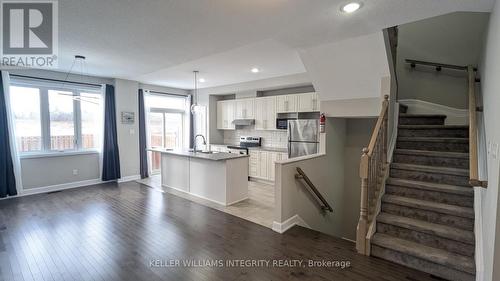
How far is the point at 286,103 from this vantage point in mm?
6031

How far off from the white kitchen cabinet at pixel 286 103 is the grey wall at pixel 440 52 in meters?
2.22

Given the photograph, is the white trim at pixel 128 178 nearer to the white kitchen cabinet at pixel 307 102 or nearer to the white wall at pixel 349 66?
the white kitchen cabinet at pixel 307 102

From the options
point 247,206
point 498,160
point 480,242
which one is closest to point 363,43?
point 498,160

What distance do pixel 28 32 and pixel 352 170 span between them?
5.75 meters

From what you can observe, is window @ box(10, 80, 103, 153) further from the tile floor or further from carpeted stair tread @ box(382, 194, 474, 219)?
carpeted stair tread @ box(382, 194, 474, 219)

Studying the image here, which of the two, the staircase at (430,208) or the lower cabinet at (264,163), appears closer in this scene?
the staircase at (430,208)

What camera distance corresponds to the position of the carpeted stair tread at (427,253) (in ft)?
7.63

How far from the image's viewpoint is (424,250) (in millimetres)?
2561

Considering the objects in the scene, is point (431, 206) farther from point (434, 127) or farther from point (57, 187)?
point (57, 187)

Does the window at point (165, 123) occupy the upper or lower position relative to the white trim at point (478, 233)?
upper

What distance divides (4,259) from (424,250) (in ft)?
15.2

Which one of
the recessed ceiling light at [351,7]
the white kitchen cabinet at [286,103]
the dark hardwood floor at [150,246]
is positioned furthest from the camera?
the white kitchen cabinet at [286,103]

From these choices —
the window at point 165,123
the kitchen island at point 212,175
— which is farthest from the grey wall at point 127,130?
the kitchen island at point 212,175

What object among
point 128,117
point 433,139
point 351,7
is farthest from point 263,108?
point 351,7
